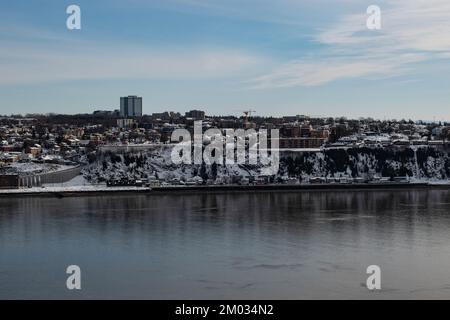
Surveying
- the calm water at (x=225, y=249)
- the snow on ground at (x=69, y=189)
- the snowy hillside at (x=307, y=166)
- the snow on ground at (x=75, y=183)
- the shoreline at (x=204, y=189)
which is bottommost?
the calm water at (x=225, y=249)

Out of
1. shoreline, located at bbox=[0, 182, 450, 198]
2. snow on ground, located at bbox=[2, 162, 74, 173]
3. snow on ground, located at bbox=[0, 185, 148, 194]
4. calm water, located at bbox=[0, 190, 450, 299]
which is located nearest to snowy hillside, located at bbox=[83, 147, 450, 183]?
snow on ground, located at bbox=[2, 162, 74, 173]

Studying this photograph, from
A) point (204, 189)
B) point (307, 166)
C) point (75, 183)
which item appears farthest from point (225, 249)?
point (307, 166)

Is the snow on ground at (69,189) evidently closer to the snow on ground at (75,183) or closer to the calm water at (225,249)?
the snow on ground at (75,183)

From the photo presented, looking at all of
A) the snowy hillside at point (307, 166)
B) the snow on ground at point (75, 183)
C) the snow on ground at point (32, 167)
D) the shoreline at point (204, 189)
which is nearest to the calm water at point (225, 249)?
the shoreline at point (204, 189)

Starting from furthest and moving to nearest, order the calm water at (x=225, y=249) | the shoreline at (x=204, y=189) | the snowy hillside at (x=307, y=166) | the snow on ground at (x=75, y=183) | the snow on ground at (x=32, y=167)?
the snowy hillside at (x=307, y=166) < the snow on ground at (x=32, y=167) < the snow on ground at (x=75, y=183) < the shoreline at (x=204, y=189) < the calm water at (x=225, y=249)

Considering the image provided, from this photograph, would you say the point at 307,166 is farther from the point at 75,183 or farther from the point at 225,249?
the point at 225,249

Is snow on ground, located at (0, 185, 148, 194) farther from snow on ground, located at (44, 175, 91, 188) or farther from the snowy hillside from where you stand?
the snowy hillside

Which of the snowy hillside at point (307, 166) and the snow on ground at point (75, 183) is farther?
the snowy hillside at point (307, 166)
